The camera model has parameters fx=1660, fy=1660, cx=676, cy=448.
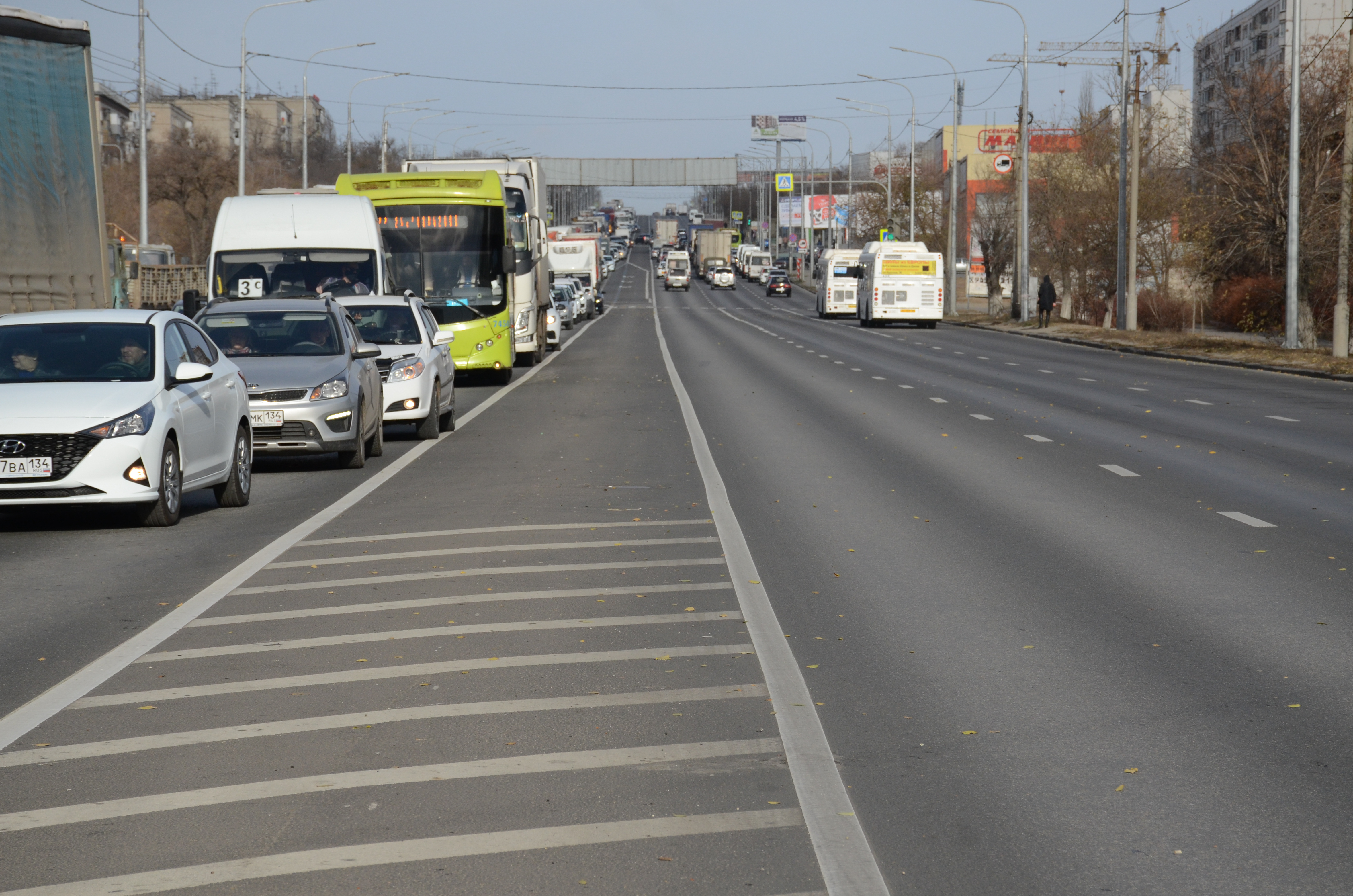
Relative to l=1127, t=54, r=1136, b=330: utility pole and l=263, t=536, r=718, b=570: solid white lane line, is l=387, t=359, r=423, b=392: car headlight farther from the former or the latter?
l=1127, t=54, r=1136, b=330: utility pole

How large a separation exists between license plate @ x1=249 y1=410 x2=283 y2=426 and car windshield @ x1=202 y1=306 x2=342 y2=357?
3.47 ft

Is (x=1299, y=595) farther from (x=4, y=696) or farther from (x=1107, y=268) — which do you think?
(x=1107, y=268)

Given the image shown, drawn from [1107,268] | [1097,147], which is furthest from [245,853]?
[1097,147]

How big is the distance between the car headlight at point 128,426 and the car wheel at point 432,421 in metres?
7.23

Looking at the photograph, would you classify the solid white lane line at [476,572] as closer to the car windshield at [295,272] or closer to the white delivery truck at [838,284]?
the car windshield at [295,272]

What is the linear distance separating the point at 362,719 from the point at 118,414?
5.87 meters

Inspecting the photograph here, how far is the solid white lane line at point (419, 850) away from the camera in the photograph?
452 cm

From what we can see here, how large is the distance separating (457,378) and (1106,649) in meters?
25.1

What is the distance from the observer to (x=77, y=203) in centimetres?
1761

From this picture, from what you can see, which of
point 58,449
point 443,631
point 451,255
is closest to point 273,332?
point 58,449

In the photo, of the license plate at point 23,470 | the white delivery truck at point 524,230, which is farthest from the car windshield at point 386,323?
the white delivery truck at point 524,230

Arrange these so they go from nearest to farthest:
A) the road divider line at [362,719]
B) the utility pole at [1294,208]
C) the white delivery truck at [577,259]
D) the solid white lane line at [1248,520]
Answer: the road divider line at [362,719]
the solid white lane line at [1248,520]
the utility pole at [1294,208]
the white delivery truck at [577,259]

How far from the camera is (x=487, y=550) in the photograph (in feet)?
34.7

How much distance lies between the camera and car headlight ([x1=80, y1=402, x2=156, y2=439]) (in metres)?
11.3
